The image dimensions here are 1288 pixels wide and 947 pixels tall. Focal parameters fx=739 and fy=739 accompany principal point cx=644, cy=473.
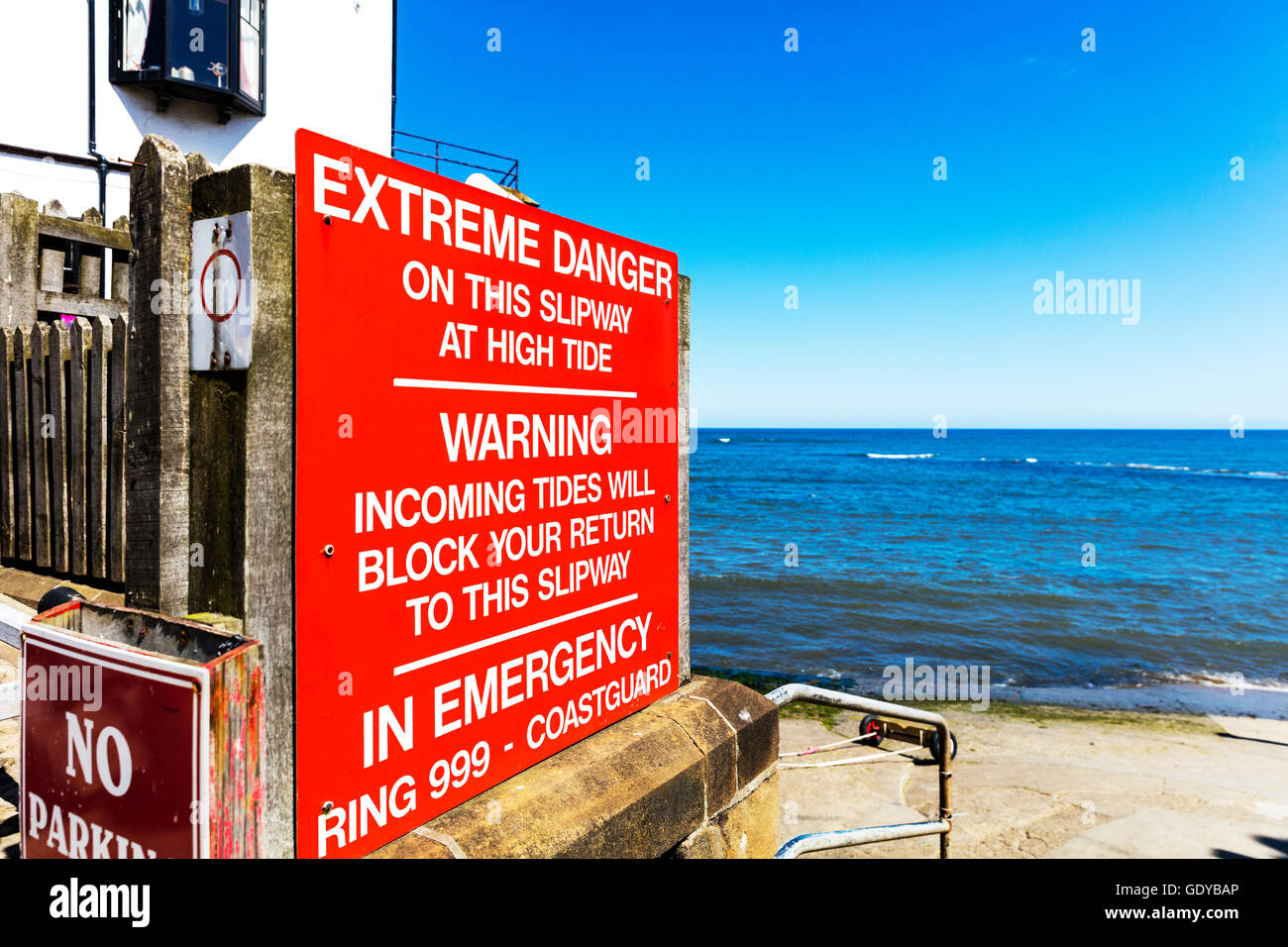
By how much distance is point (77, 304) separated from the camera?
480 cm

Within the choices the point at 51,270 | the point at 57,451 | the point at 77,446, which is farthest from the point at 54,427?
the point at 51,270

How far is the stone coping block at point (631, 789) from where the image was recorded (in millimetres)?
2033

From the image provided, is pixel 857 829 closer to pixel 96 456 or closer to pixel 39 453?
pixel 96 456

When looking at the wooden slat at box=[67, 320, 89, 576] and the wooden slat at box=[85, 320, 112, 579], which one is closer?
the wooden slat at box=[85, 320, 112, 579]

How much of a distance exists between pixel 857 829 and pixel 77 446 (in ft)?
13.4

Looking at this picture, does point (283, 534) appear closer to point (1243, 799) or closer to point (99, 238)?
point (99, 238)

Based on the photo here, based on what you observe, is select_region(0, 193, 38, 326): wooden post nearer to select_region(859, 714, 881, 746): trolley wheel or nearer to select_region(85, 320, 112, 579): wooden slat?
select_region(85, 320, 112, 579): wooden slat

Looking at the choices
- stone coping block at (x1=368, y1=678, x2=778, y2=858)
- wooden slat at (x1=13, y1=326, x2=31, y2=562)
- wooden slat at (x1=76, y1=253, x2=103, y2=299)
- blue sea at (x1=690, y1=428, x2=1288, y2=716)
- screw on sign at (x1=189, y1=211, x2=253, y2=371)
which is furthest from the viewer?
blue sea at (x1=690, y1=428, x2=1288, y2=716)

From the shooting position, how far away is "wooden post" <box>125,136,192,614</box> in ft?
5.21

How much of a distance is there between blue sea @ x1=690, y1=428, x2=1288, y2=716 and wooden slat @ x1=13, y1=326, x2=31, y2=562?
11.6m

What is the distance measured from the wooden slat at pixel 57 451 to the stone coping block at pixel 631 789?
2745mm

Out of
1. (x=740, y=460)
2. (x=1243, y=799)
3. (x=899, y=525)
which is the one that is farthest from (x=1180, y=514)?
(x=740, y=460)

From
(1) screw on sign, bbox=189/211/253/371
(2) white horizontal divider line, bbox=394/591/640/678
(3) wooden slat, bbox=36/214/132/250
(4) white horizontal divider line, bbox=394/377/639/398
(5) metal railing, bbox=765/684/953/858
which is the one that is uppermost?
(3) wooden slat, bbox=36/214/132/250

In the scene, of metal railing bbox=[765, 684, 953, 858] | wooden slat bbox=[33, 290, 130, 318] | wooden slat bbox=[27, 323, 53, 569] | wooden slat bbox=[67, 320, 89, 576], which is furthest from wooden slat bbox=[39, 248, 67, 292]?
metal railing bbox=[765, 684, 953, 858]
